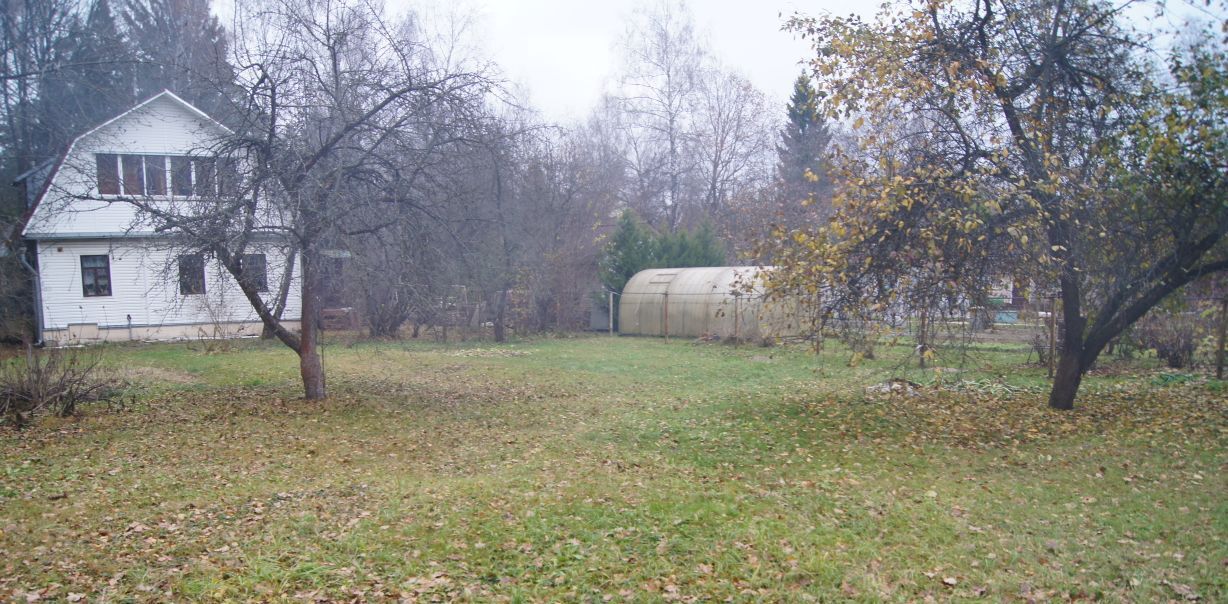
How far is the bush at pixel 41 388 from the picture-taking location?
35.3 ft

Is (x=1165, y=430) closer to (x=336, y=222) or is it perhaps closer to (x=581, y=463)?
(x=581, y=463)

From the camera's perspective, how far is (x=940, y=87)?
34.2 feet

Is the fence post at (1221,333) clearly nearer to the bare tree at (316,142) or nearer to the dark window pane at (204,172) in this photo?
the bare tree at (316,142)

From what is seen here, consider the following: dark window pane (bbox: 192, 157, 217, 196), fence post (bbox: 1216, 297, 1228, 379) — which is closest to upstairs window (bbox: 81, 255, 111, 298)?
dark window pane (bbox: 192, 157, 217, 196)

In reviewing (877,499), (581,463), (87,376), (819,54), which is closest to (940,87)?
(819,54)

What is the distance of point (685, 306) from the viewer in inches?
1088

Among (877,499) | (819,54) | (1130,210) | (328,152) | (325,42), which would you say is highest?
(325,42)

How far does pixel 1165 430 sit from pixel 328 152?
38.6 ft

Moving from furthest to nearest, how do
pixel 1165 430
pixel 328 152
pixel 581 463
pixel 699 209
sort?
pixel 699 209 < pixel 328 152 < pixel 1165 430 < pixel 581 463

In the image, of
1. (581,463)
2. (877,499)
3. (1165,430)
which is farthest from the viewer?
(1165,430)

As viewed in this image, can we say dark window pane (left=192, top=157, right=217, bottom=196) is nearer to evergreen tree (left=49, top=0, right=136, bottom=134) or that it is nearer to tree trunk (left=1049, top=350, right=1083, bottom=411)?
evergreen tree (left=49, top=0, right=136, bottom=134)

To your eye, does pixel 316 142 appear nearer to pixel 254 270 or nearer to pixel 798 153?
pixel 254 270

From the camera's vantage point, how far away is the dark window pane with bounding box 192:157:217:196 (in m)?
11.7

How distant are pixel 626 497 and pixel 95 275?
24.0 metres
